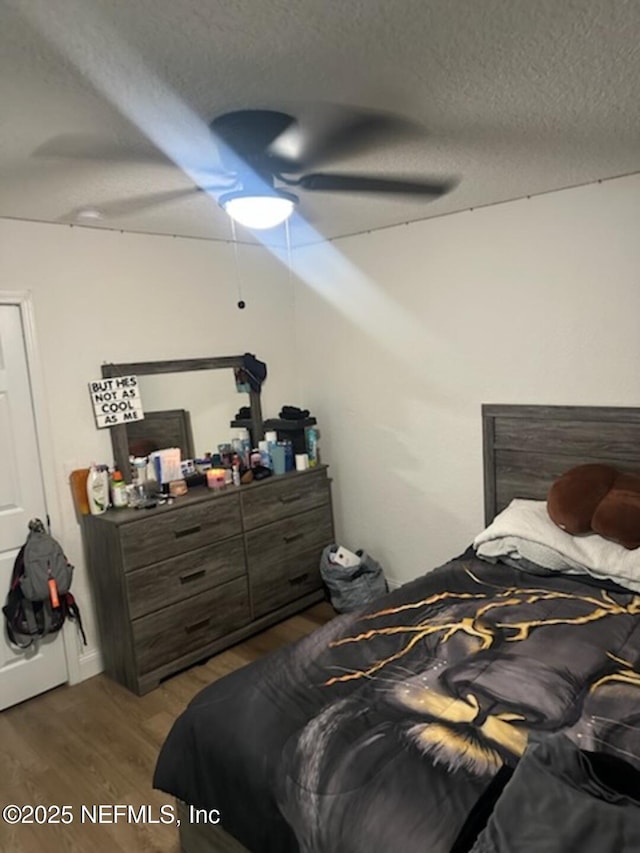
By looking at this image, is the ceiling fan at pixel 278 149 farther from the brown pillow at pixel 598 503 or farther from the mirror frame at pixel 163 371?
the brown pillow at pixel 598 503

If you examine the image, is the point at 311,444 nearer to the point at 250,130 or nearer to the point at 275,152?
the point at 275,152

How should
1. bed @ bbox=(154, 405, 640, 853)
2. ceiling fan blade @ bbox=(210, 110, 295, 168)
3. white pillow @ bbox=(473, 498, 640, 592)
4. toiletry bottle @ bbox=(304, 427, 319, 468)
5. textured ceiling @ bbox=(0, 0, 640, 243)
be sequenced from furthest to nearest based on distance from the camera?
toiletry bottle @ bbox=(304, 427, 319, 468) < white pillow @ bbox=(473, 498, 640, 592) < ceiling fan blade @ bbox=(210, 110, 295, 168) < bed @ bbox=(154, 405, 640, 853) < textured ceiling @ bbox=(0, 0, 640, 243)

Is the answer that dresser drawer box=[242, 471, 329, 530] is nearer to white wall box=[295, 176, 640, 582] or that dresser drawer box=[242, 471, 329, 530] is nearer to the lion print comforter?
white wall box=[295, 176, 640, 582]

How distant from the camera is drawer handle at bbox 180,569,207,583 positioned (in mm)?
2961

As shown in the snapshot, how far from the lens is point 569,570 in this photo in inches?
95.6

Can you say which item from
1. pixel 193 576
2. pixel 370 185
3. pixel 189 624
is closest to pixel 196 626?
pixel 189 624

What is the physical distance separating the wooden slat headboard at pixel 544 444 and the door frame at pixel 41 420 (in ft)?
7.39

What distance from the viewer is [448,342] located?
10.6 ft

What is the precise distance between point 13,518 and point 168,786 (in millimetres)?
1556

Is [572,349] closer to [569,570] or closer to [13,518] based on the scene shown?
[569,570]

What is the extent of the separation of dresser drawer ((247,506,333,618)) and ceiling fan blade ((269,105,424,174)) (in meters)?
2.06

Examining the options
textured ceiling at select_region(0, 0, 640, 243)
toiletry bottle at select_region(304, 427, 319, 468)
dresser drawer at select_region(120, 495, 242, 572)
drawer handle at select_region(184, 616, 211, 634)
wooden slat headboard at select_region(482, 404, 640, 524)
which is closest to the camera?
textured ceiling at select_region(0, 0, 640, 243)

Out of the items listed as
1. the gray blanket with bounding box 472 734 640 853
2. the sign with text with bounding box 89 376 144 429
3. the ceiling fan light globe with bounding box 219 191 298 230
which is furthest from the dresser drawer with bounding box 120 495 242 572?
the gray blanket with bounding box 472 734 640 853

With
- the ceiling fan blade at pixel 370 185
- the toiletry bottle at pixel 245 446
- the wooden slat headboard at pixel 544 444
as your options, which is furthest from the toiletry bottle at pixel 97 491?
the wooden slat headboard at pixel 544 444
